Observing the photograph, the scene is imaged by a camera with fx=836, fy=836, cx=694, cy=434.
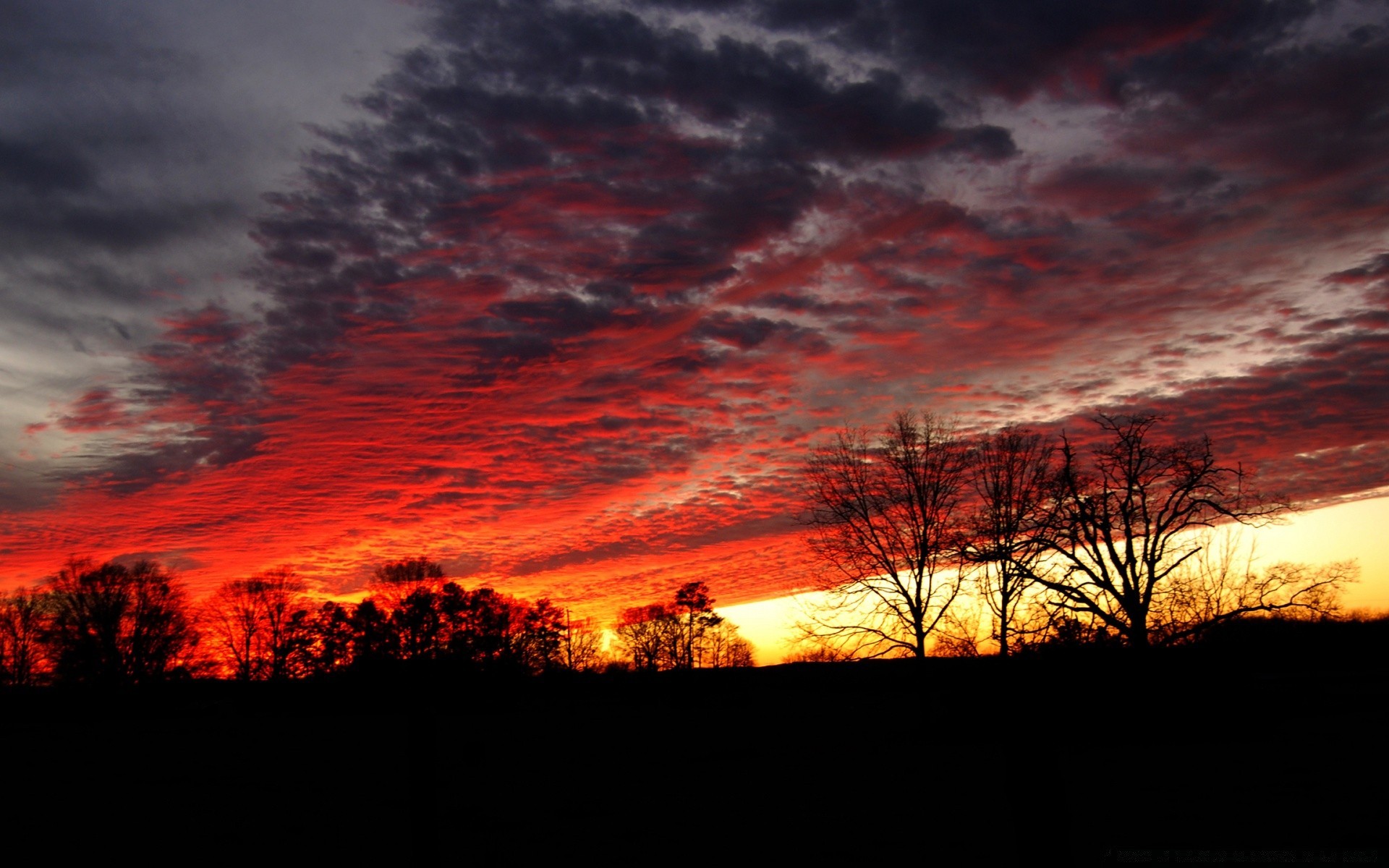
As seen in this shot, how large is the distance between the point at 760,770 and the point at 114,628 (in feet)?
198

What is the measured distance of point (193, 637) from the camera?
70750 mm

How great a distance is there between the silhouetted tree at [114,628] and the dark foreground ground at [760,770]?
19.5m

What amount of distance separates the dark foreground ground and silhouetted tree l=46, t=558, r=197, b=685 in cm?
1951

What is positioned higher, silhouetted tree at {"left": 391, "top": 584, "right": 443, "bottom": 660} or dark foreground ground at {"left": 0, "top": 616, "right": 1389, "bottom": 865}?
silhouetted tree at {"left": 391, "top": 584, "right": 443, "bottom": 660}

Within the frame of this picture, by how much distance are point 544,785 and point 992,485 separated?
22.0m

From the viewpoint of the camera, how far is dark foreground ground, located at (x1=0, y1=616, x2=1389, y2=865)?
12125 millimetres

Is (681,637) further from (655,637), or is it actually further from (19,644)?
(19,644)

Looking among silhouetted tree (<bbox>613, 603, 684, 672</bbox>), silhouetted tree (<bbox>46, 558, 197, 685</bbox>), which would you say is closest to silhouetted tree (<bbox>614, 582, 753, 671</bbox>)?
silhouetted tree (<bbox>613, 603, 684, 672</bbox>)

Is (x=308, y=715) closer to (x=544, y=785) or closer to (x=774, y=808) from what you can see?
(x=544, y=785)

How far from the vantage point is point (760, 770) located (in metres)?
23.5

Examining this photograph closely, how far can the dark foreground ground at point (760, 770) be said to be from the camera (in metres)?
12.1

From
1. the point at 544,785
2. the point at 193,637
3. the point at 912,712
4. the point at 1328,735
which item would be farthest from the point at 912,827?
the point at 193,637

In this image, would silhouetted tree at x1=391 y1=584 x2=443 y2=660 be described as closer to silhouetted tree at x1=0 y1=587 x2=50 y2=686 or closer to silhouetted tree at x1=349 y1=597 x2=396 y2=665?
silhouetted tree at x1=349 y1=597 x2=396 y2=665

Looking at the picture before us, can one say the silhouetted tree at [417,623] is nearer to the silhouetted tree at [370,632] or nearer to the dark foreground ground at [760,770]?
the silhouetted tree at [370,632]
